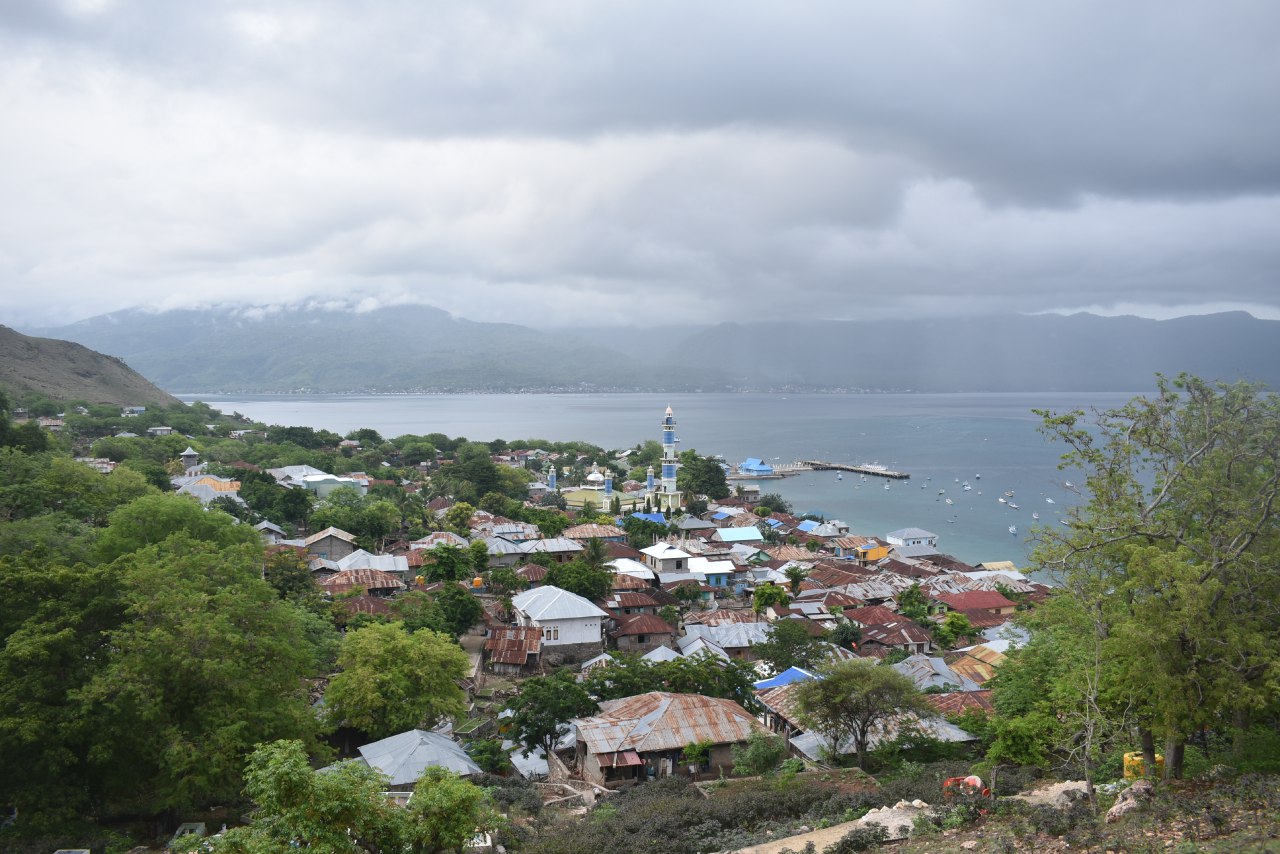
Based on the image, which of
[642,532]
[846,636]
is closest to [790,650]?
[846,636]

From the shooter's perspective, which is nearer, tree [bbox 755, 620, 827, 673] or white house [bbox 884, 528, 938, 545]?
tree [bbox 755, 620, 827, 673]

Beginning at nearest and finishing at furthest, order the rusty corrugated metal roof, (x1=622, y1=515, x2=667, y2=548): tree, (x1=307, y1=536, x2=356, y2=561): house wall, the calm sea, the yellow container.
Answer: the yellow container
the rusty corrugated metal roof
(x1=307, y1=536, x2=356, y2=561): house wall
(x1=622, y1=515, x2=667, y2=548): tree
the calm sea

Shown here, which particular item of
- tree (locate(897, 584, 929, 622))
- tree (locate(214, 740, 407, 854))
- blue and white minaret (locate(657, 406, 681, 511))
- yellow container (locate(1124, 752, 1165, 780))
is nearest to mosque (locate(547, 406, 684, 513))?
blue and white minaret (locate(657, 406, 681, 511))

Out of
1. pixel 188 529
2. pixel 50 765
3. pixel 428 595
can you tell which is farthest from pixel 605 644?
pixel 50 765

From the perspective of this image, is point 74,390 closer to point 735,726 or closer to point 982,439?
point 735,726

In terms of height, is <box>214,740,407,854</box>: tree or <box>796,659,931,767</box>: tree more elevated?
<box>214,740,407,854</box>: tree

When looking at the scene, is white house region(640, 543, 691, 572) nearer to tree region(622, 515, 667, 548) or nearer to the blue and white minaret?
tree region(622, 515, 667, 548)

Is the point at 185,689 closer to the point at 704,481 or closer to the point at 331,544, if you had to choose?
the point at 331,544
